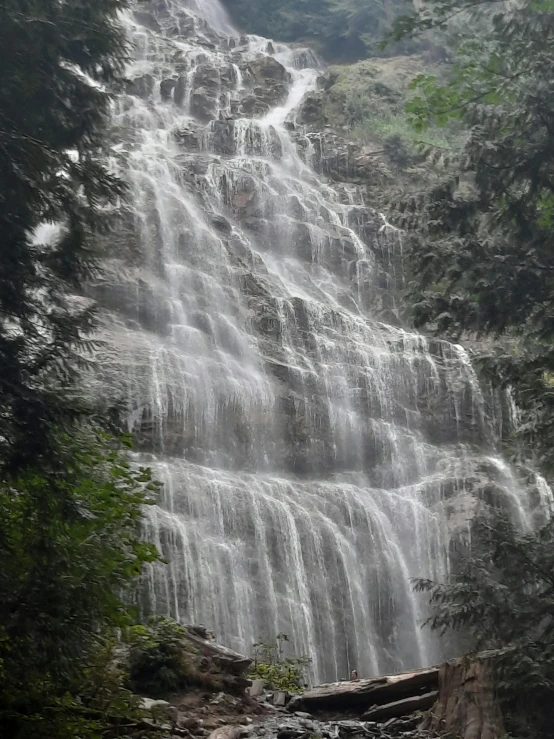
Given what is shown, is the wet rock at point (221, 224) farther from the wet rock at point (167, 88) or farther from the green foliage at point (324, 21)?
the green foliage at point (324, 21)

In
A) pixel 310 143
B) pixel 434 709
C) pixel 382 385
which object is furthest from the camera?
pixel 310 143

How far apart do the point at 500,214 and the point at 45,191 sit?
4.53 meters

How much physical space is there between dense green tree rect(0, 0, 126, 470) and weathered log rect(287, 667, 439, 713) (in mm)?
7018

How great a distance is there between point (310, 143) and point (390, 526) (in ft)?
69.4

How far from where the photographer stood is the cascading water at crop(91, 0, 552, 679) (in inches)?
776

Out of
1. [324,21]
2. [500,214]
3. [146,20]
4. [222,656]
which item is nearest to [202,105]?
[146,20]

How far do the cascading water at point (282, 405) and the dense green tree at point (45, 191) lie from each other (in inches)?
448

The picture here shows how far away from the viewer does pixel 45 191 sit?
7.14 m

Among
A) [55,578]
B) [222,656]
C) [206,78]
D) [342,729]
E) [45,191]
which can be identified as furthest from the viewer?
[206,78]

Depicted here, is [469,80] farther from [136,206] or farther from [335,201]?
[335,201]

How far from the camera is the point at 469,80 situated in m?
8.03

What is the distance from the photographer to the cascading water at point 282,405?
19.7 meters

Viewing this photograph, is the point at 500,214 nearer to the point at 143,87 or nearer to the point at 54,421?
the point at 54,421

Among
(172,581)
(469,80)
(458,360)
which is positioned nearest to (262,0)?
(458,360)
